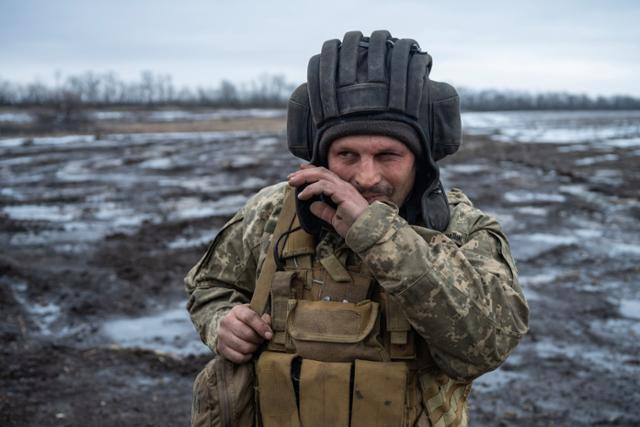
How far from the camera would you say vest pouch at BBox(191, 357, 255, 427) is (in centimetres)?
215

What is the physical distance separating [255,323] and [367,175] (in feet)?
1.94

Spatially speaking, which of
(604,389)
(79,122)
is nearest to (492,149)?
(604,389)

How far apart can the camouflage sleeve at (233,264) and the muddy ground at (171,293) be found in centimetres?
296

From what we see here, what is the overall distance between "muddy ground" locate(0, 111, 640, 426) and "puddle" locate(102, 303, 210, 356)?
0.02 meters

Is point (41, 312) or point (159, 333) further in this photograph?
point (41, 312)

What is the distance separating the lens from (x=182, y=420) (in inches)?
202

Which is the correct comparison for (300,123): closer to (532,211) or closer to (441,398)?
(441,398)

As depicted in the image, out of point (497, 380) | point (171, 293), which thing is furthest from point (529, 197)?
point (497, 380)

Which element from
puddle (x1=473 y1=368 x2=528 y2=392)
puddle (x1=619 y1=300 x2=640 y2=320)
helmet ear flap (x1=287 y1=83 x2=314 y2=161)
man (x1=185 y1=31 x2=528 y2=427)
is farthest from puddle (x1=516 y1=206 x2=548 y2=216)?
helmet ear flap (x1=287 y1=83 x2=314 y2=161)

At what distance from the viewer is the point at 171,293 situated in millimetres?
8016

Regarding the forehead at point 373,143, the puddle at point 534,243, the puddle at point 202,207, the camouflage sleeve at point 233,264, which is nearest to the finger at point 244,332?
the camouflage sleeve at point 233,264

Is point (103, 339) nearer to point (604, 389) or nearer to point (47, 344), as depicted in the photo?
point (47, 344)

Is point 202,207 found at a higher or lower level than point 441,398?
lower

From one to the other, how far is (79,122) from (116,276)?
4218 cm
